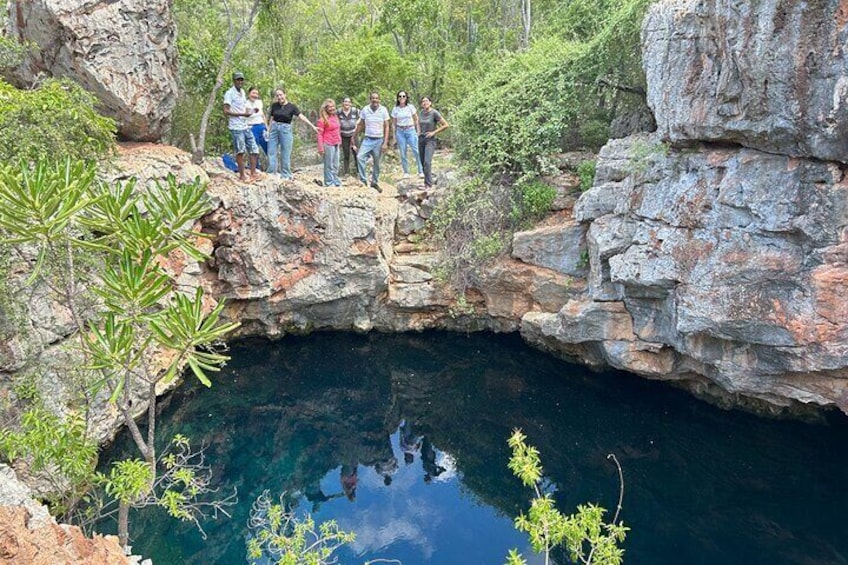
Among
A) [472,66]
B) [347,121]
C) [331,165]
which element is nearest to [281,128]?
[331,165]

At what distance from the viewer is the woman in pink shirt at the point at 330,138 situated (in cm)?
1123

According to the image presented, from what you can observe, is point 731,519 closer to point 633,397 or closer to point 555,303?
point 633,397

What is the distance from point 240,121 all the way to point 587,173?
21.7 feet

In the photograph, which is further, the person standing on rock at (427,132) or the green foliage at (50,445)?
the person standing on rock at (427,132)

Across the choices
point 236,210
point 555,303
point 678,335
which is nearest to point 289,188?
point 236,210

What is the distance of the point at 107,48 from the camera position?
9.73 meters

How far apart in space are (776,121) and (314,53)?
16.0 metres

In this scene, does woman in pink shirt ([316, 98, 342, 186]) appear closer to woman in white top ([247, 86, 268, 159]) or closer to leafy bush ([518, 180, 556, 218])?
woman in white top ([247, 86, 268, 159])

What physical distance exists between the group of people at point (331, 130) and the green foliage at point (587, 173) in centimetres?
276

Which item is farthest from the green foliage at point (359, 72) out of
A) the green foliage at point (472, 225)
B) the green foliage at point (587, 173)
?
the green foliage at point (587, 173)

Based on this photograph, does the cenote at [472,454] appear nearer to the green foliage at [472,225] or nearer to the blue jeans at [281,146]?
the green foliage at [472,225]

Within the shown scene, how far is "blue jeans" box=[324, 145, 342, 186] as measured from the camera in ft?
38.4

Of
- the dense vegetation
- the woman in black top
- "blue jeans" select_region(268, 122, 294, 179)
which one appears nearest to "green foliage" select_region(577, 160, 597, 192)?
the dense vegetation

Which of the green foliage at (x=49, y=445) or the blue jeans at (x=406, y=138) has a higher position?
the blue jeans at (x=406, y=138)
